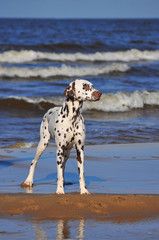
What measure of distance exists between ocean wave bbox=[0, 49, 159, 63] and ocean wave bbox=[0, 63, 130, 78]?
522 cm

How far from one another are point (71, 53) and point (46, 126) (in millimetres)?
26877

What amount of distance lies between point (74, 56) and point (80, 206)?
88.8ft

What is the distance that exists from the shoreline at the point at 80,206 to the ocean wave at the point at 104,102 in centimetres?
1023

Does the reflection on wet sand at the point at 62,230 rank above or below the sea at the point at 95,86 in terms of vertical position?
above

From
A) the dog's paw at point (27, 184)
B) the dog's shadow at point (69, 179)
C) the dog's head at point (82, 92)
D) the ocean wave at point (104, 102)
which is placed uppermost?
the dog's head at point (82, 92)

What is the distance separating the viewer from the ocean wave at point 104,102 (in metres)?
16.7

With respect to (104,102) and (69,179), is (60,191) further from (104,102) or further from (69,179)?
(104,102)

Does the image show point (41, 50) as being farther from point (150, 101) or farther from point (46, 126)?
point (46, 126)

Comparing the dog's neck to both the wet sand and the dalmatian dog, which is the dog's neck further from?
the wet sand

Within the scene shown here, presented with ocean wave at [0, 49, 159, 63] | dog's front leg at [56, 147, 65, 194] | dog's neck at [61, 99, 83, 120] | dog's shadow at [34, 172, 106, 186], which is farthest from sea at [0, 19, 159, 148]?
dog's neck at [61, 99, 83, 120]

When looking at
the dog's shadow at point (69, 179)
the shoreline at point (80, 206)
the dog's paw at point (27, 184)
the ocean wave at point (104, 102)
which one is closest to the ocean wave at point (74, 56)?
the ocean wave at point (104, 102)

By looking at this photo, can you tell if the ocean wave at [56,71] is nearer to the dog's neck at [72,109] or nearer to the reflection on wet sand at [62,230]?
the dog's neck at [72,109]

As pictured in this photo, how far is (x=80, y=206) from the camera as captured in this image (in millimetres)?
6020

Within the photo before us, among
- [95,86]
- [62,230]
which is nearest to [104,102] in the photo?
[95,86]
